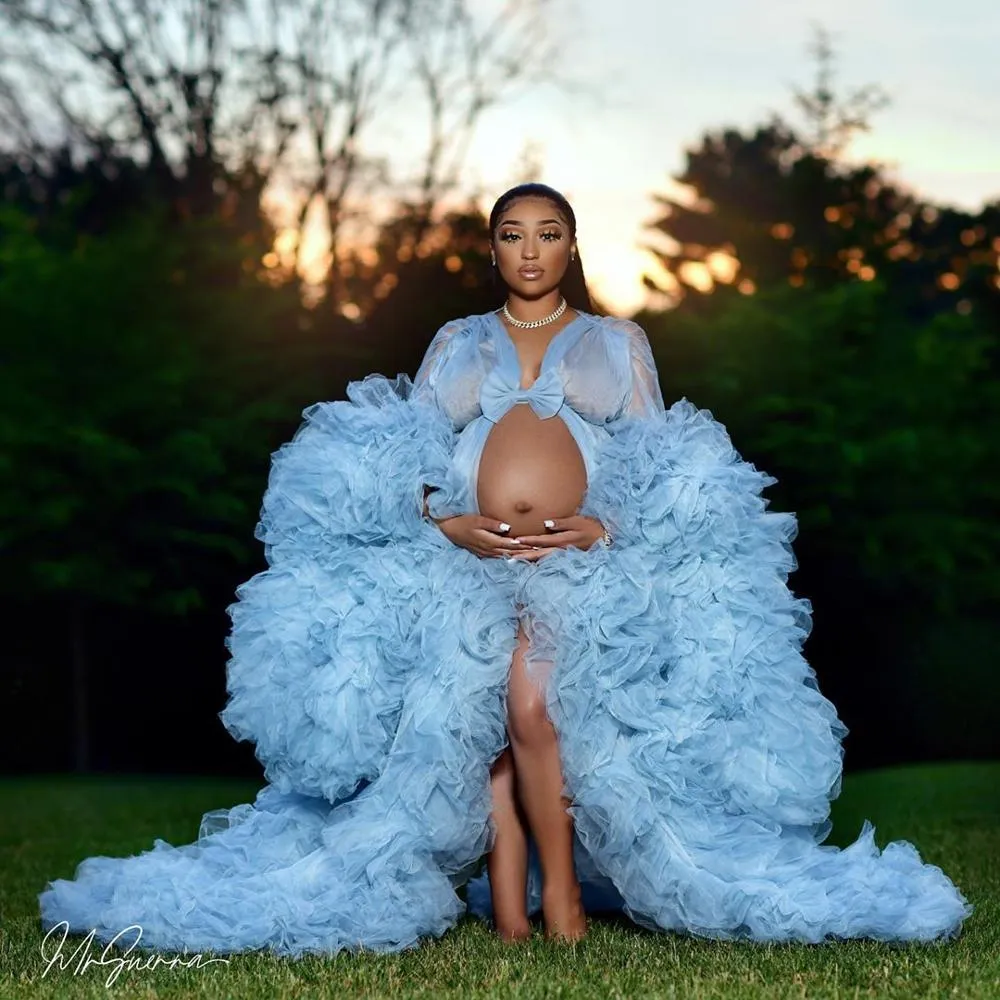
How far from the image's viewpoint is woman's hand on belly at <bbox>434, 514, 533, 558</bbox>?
182 inches

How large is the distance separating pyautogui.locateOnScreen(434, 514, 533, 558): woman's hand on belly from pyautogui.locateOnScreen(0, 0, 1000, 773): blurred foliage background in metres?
7.90

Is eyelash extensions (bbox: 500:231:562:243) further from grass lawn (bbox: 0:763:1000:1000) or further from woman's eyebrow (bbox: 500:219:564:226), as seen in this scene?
grass lawn (bbox: 0:763:1000:1000)

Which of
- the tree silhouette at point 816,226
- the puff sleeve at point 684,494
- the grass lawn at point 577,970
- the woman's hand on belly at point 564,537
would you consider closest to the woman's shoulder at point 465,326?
the puff sleeve at point 684,494

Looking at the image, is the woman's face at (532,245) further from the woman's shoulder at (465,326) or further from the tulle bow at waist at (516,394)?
the tulle bow at waist at (516,394)

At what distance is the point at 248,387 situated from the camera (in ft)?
46.1

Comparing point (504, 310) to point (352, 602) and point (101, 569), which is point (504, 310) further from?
point (101, 569)

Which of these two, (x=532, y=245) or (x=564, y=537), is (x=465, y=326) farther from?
(x=564, y=537)

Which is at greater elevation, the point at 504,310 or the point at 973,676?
the point at 504,310

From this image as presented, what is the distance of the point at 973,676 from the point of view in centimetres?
1312

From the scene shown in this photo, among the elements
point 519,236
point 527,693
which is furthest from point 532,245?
point 527,693

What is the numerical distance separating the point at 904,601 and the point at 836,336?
2771 millimetres

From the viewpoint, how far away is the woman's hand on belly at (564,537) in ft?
15.2

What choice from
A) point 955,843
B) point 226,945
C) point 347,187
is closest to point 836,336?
point 347,187

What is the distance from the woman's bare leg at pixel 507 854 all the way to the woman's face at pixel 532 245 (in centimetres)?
145
